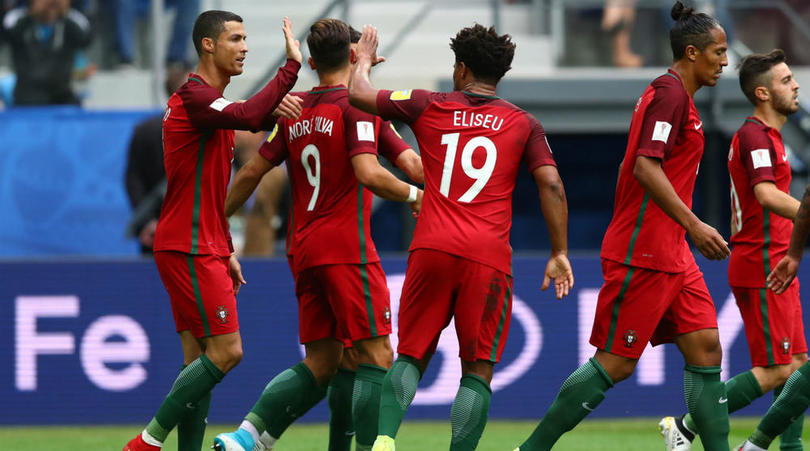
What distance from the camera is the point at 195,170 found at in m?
7.03

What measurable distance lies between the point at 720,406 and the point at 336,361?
2.00 m

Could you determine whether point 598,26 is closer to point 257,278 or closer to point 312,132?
point 257,278

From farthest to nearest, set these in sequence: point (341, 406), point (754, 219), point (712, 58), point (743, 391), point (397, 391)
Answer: point (754, 219) < point (743, 391) < point (341, 406) < point (712, 58) < point (397, 391)

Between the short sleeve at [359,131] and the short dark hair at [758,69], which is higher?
the short dark hair at [758,69]

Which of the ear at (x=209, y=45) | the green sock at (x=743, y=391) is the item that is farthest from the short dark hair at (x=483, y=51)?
the green sock at (x=743, y=391)

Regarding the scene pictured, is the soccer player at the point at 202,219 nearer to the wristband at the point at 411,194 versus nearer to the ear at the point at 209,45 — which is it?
the ear at the point at 209,45

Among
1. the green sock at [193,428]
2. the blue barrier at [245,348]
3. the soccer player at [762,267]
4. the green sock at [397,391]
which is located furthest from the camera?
the blue barrier at [245,348]

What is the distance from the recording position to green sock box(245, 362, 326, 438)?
7051 mm

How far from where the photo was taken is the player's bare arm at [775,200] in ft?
24.1

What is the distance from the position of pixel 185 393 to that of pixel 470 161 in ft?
6.21

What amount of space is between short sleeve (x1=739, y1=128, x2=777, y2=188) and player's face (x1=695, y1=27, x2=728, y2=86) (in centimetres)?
88

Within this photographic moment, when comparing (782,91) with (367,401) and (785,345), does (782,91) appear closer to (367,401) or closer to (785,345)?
(785,345)

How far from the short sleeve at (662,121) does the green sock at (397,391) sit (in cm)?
152

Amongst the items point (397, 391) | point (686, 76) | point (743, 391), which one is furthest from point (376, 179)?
point (743, 391)
